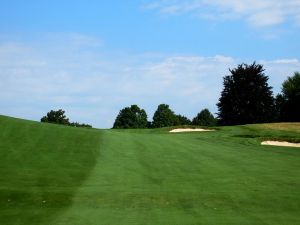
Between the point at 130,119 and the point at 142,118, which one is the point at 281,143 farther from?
the point at 142,118

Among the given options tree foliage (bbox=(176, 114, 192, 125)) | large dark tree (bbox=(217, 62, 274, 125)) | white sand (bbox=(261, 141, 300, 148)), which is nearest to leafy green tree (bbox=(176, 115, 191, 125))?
tree foliage (bbox=(176, 114, 192, 125))

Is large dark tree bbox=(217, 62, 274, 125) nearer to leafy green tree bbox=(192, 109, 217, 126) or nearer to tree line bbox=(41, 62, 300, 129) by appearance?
tree line bbox=(41, 62, 300, 129)

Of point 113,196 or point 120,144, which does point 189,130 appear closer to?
point 120,144

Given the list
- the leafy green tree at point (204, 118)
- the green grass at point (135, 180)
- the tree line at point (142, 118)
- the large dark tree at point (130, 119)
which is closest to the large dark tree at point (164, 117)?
the tree line at point (142, 118)

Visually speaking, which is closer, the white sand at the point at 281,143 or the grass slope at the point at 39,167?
the grass slope at the point at 39,167

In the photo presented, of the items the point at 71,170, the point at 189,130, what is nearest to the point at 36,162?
the point at 71,170

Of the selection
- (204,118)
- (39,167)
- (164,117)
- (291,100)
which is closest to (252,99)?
(291,100)

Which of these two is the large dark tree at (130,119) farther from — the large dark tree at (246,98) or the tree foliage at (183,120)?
the large dark tree at (246,98)

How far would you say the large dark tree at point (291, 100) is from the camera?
258 ft

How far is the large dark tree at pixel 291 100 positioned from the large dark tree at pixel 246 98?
440 centimetres

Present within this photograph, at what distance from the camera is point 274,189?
608 inches

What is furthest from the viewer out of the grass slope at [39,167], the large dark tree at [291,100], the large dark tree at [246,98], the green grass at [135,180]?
the large dark tree at [291,100]

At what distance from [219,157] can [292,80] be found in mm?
70708

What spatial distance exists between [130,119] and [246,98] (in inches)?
1815
